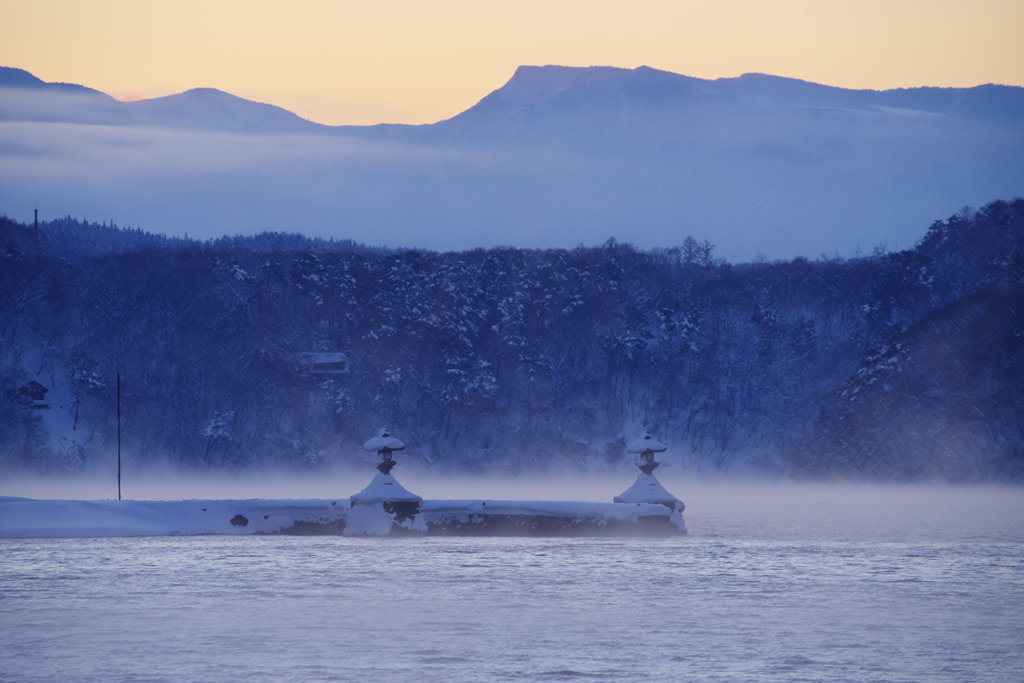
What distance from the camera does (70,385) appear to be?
312 ft

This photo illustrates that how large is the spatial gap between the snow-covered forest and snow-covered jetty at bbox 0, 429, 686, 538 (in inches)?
1886

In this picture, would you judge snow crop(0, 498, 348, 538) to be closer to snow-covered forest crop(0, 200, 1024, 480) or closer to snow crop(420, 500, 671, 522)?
snow crop(420, 500, 671, 522)

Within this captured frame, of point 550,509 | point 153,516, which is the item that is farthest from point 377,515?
point 153,516

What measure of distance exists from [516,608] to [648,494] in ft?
58.5

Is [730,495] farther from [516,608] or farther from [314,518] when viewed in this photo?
[516,608]

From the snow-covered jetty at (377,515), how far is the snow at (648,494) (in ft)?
0.09

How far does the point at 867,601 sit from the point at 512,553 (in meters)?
11.9

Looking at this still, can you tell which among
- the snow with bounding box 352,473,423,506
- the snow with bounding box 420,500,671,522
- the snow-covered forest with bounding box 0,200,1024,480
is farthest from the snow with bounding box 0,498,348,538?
the snow-covered forest with bounding box 0,200,1024,480

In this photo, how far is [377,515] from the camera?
139 feet

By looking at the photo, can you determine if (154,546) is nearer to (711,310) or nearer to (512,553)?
(512,553)

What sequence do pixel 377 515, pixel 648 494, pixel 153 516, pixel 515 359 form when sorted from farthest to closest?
pixel 515 359
pixel 648 494
pixel 153 516
pixel 377 515

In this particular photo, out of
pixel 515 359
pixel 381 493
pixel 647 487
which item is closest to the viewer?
pixel 381 493

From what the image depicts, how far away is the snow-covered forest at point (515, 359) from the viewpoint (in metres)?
95.0

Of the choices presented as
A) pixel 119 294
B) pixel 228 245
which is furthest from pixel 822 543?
pixel 228 245
